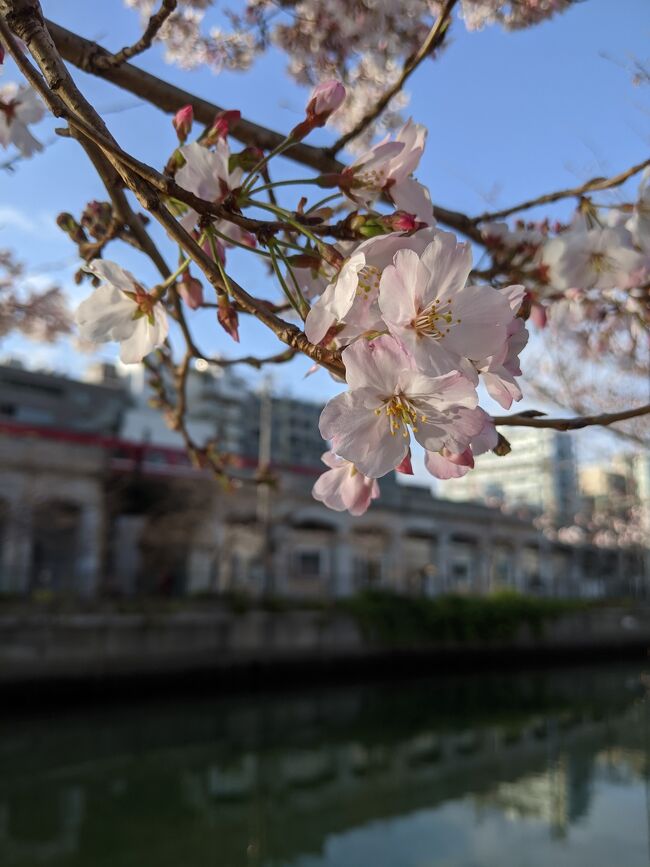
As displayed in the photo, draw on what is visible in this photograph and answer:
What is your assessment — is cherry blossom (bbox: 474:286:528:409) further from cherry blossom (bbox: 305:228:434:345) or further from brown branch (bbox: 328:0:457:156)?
brown branch (bbox: 328:0:457:156)

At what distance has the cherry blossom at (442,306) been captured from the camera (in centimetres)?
61

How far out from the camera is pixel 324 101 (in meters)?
0.89

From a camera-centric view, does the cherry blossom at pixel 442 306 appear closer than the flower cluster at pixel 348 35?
Yes

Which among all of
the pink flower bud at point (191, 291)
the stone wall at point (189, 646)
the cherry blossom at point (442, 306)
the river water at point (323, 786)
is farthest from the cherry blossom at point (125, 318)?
the stone wall at point (189, 646)

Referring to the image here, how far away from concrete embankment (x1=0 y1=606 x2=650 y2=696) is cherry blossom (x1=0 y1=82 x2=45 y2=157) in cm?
807

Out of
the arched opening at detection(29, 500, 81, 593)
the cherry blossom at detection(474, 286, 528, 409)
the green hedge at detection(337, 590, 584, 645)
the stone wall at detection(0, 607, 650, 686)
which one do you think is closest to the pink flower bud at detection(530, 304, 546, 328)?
the cherry blossom at detection(474, 286, 528, 409)

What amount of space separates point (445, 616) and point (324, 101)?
12.4 meters

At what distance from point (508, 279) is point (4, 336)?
20.9 feet

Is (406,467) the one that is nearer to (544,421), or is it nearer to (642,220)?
(544,421)

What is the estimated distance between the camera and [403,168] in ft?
2.71

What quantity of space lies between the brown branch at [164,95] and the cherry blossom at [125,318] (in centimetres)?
45

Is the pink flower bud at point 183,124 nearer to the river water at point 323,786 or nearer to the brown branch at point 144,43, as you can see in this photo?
the brown branch at point 144,43

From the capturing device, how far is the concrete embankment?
329 inches

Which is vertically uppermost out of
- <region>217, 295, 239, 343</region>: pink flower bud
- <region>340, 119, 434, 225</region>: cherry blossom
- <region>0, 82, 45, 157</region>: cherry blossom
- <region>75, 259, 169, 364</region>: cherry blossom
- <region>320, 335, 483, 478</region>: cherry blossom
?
<region>0, 82, 45, 157</region>: cherry blossom
